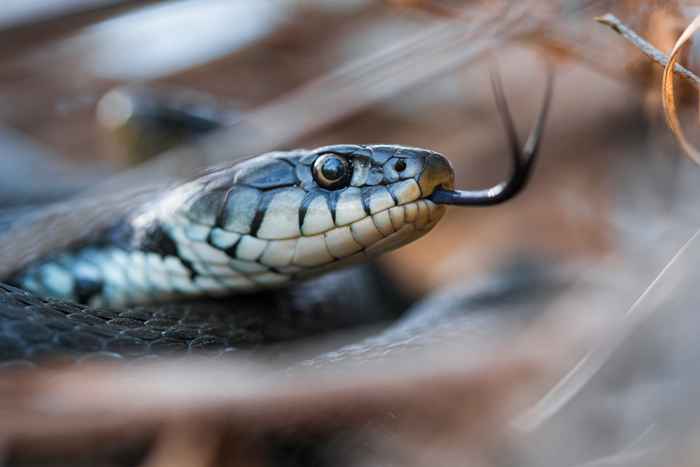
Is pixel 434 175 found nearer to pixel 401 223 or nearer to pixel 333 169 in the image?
pixel 401 223

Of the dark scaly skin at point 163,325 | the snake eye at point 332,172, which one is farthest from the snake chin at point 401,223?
the dark scaly skin at point 163,325

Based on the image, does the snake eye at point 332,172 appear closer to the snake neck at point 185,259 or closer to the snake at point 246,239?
the snake at point 246,239

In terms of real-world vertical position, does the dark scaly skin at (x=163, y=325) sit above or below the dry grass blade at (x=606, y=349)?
above

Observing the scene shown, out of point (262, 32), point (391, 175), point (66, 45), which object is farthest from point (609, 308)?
point (66, 45)

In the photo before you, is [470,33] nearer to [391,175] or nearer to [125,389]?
[391,175]

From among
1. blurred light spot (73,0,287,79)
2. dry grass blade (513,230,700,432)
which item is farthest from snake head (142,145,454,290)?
blurred light spot (73,0,287,79)

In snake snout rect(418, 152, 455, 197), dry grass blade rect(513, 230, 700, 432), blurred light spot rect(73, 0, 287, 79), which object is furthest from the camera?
blurred light spot rect(73, 0, 287, 79)

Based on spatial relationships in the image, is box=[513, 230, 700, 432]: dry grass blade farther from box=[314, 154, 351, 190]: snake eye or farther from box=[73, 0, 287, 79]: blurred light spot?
box=[73, 0, 287, 79]: blurred light spot
